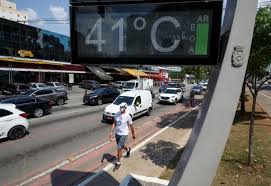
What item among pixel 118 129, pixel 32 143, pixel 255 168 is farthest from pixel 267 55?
pixel 32 143

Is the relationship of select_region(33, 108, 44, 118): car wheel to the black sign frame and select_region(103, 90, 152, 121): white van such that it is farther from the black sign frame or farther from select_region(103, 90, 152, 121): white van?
the black sign frame

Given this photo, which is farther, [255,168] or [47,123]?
[47,123]

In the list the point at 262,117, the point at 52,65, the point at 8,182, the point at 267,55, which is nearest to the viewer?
the point at 8,182

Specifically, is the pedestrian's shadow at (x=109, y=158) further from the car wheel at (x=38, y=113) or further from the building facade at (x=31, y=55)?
the building facade at (x=31, y=55)

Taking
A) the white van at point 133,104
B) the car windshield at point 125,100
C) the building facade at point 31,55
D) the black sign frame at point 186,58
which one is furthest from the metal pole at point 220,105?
the building facade at point 31,55

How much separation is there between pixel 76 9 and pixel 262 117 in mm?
19307

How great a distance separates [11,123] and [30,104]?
6.37 m

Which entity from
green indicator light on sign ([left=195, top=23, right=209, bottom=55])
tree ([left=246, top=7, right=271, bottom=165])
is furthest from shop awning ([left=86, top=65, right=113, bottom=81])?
green indicator light on sign ([left=195, top=23, right=209, bottom=55])

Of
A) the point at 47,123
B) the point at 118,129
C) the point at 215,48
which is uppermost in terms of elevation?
the point at 215,48

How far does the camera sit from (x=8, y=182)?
8.95 m

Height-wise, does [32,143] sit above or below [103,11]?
below

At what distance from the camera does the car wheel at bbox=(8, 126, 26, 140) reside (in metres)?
13.9

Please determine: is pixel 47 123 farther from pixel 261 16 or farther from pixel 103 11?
pixel 103 11

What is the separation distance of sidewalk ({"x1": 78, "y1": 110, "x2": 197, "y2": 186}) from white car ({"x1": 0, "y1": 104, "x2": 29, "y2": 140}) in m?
5.56
